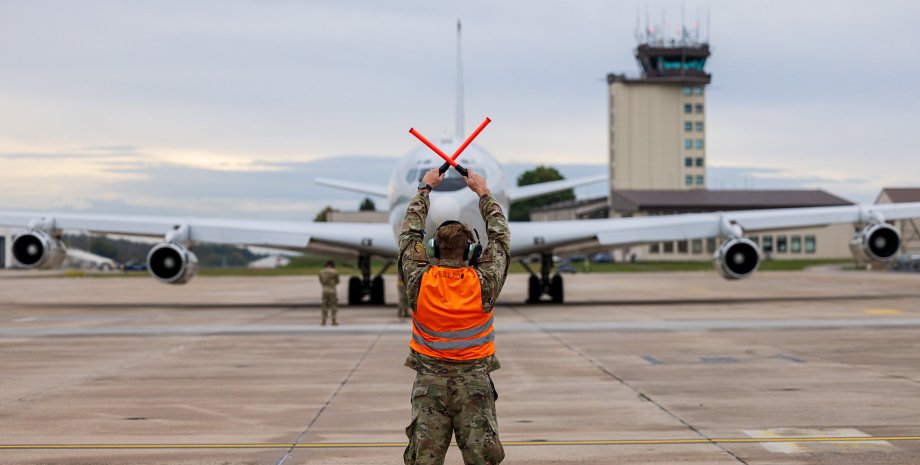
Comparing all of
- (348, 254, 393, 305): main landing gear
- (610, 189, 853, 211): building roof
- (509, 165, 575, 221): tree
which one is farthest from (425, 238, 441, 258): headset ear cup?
(509, 165, 575, 221): tree

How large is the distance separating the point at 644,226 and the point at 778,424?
19543 millimetres

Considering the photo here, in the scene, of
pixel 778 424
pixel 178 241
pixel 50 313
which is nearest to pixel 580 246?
pixel 178 241

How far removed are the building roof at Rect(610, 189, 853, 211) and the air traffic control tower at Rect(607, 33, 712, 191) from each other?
29.1 ft

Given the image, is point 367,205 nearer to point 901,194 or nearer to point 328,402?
point 901,194

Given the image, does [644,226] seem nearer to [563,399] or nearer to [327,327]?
[327,327]

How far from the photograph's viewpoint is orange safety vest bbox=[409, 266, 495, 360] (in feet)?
18.8

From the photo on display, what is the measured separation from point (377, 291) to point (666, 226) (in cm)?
867

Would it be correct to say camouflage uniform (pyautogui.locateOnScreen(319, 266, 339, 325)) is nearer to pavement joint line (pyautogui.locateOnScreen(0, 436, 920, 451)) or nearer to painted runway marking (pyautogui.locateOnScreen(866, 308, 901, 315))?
painted runway marking (pyautogui.locateOnScreen(866, 308, 901, 315))

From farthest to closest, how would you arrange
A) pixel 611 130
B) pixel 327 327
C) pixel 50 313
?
pixel 611 130 → pixel 50 313 → pixel 327 327

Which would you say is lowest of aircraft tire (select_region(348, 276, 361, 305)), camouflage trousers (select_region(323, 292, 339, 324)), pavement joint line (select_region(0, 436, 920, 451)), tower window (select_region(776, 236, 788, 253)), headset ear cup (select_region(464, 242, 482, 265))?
tower window (select_region(776, 236, 788, 253))

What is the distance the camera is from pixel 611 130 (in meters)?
110

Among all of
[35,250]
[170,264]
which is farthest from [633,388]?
[35,250]

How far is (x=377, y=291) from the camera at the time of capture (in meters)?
31.5

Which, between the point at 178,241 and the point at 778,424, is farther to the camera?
the point at 178,241
